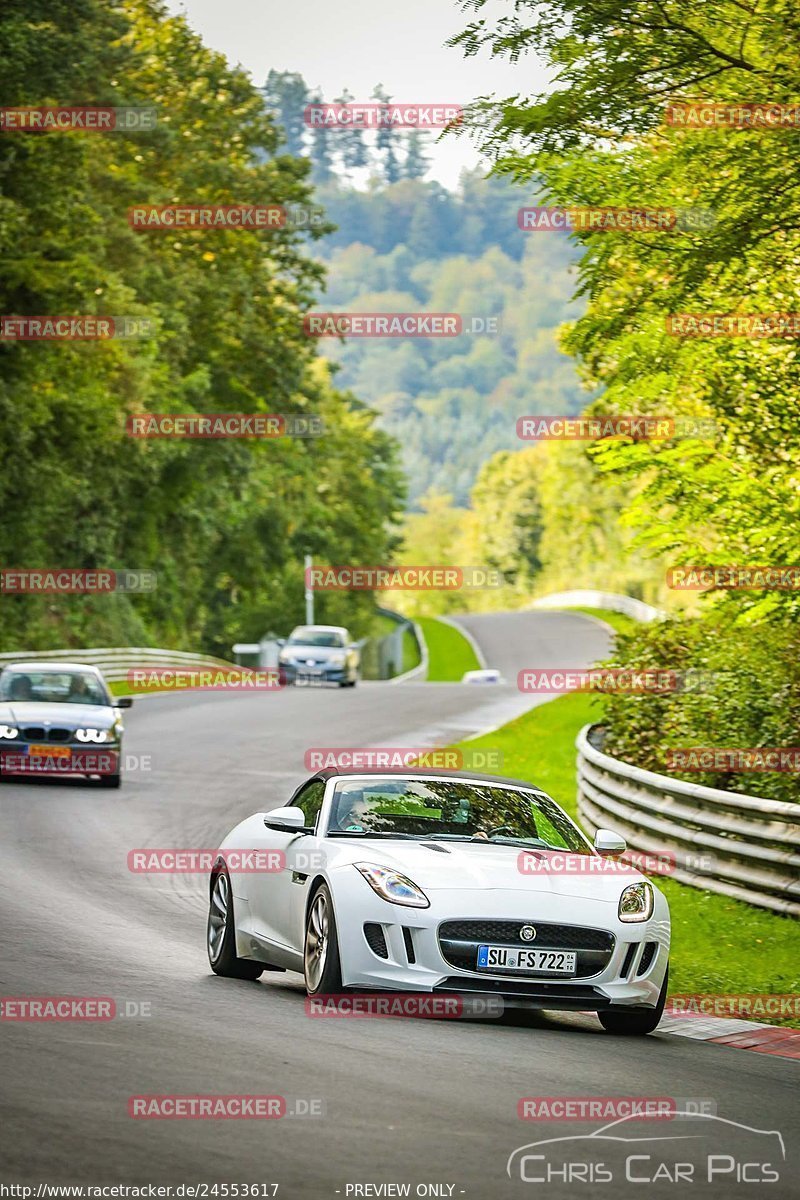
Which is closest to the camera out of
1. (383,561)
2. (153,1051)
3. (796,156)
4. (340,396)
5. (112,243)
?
(153,1051)

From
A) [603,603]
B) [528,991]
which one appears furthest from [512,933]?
[603,603]

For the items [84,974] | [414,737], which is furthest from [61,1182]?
[414,737]

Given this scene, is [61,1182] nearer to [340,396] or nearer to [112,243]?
[112,243]

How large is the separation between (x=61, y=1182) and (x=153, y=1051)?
226 cm

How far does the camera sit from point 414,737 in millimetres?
34281

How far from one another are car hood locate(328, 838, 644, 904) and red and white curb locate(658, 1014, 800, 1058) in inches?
35.9

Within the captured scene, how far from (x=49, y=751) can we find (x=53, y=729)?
0.95 ft

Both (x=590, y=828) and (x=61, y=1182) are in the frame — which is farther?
(x=590, y=828)

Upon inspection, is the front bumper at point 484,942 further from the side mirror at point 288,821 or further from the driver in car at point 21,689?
the driver in car at point 21,689

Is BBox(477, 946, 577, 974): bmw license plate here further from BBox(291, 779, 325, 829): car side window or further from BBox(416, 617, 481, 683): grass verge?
BBox(416, 617, 481, 683): grass verge

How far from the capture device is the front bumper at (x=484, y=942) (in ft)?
30.2

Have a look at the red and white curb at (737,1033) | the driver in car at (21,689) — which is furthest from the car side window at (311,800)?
the driver in car at (21,689)

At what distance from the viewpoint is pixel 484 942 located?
925 centimetres

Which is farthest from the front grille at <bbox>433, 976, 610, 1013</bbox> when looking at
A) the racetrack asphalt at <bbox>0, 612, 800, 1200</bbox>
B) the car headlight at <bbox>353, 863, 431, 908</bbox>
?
the car headlight at <bbox>353, 863, 431, 908</bbox>
